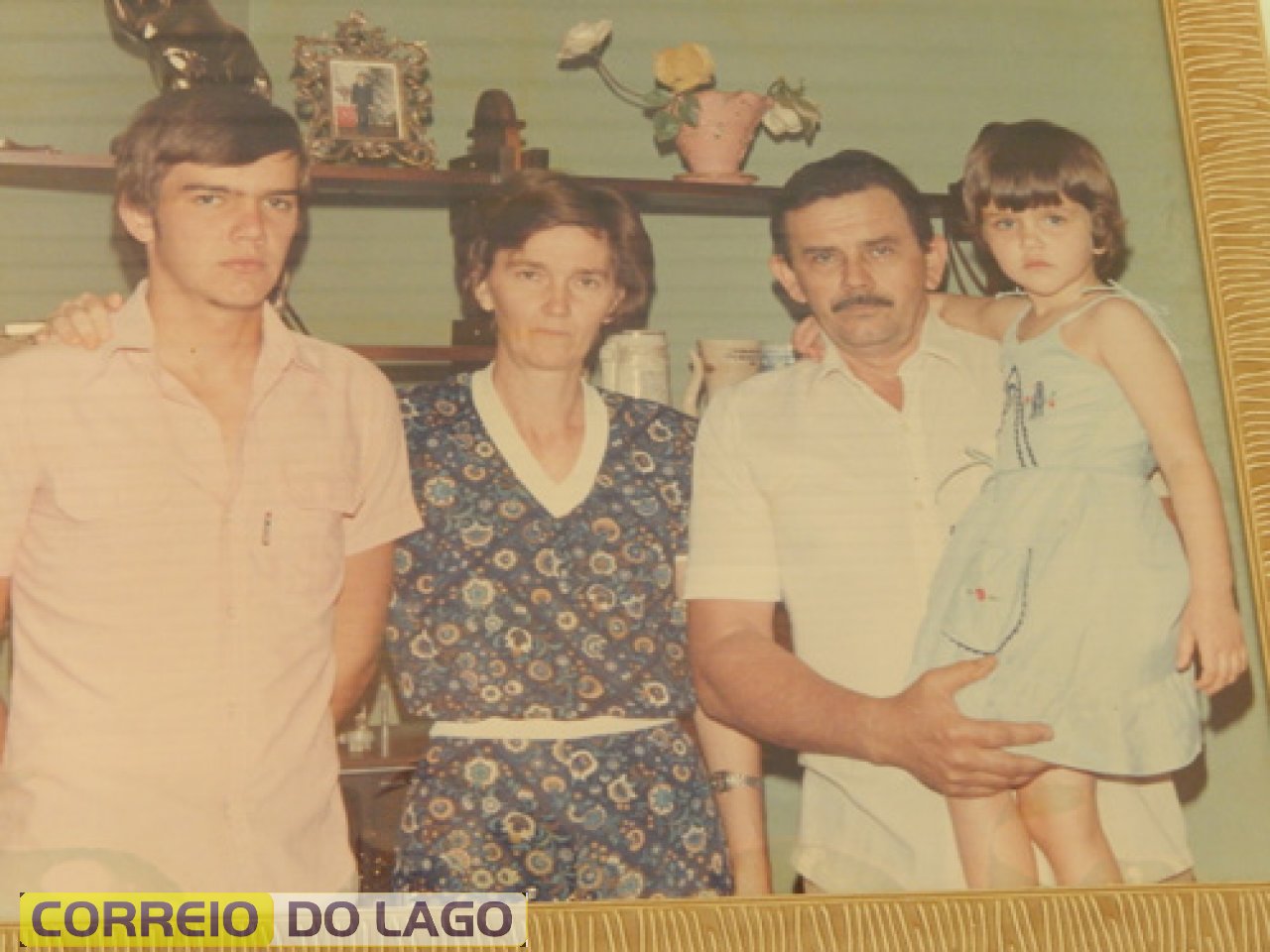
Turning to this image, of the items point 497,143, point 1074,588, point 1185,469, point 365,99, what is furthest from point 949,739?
point 365,99

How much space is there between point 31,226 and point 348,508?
0.48 m

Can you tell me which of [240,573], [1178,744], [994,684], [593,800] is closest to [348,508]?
[240,573]

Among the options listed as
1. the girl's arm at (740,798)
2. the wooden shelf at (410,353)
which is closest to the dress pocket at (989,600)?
the girl's arm at (740,798)

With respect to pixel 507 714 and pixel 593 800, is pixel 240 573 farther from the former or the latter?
pixel 593 800

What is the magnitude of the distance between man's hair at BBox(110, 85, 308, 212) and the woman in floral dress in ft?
0.85

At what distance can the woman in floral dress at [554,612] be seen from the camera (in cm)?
159

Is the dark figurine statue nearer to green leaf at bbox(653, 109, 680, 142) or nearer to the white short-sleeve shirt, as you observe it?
green leaf at bbox(653, 109, 680, 142)

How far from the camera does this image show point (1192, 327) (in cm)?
178

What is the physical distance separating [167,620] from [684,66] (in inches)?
35.3

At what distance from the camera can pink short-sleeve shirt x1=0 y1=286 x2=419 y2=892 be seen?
1.52 m

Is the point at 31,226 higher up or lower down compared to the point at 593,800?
higher up

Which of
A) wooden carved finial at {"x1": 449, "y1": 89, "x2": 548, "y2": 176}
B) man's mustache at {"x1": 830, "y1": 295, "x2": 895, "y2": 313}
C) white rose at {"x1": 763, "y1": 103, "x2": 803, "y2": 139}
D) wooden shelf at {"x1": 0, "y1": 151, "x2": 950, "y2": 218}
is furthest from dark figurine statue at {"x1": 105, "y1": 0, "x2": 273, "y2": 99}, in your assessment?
man's mustache at {"x1": 830, "y1": 295, "x2": 895, "y2": 313}

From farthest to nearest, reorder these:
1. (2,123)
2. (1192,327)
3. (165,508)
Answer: (1192,327) → (2,123) → (165,508)

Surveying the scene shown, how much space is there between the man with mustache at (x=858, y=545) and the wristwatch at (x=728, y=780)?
0.05m
